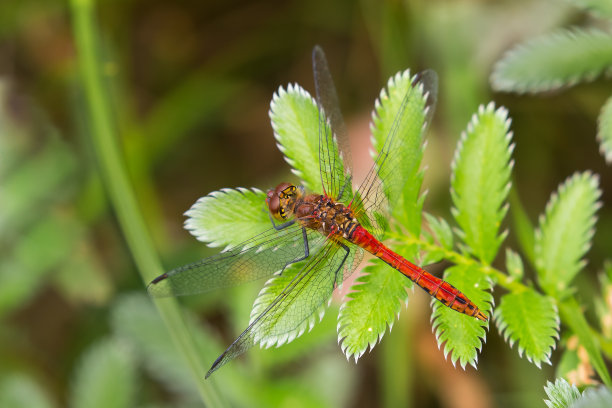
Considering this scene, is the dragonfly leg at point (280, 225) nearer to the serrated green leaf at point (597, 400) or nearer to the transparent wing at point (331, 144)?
the transparent wing at point (331, 144)

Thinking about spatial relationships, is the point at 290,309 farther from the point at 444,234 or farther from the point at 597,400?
the point at 597,400

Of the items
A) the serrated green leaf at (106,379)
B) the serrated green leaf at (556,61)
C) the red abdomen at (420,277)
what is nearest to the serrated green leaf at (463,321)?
the red abdomen at (420,277)

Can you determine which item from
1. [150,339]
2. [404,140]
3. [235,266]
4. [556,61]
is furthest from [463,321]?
[150,339]

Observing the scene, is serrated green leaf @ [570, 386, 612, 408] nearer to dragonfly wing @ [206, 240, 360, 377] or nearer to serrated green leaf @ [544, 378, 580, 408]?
serrated green leaf @ [544, 378, 580, 408]

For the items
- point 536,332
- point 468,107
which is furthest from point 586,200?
point 468,107

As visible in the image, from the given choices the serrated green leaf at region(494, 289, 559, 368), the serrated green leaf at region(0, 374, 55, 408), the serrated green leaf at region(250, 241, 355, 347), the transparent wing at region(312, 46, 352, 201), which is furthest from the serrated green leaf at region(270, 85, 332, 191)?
the serrated green leaf at region(0, 374, 55, 408)
